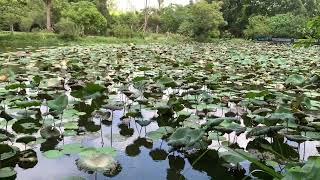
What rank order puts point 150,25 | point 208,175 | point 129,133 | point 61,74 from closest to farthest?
point 208,175 → point 129,133 → point 61,74 → point 150,25

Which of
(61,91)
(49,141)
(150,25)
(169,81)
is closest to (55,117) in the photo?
(49,141)

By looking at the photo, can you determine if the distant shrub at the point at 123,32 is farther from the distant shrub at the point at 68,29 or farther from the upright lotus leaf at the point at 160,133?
the upright lotus leaf at the point at 160,133

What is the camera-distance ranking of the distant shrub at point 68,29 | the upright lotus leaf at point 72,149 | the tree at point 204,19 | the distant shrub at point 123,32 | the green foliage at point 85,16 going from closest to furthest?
the upright lotus leaf at point 72,149 < the distant shrub at point 68,29 < the green foliage at point 85,16 < the tree at point 204,19 < the distant shrub at point 123,32

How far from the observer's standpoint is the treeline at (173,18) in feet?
84.4

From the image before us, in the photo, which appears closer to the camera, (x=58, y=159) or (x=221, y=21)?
(x=58, y=159)

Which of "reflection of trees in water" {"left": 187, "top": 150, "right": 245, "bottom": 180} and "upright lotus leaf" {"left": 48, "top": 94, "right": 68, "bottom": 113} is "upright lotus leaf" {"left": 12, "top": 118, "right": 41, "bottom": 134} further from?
"reflection of trees in water" {"left": 187, "top": 150, "right": 245, "bottom": 180}

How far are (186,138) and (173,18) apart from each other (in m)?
36.1

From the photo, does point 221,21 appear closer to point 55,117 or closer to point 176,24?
point 176,24

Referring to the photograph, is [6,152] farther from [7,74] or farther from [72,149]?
[7,74]

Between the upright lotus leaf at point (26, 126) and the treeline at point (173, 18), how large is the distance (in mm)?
17263

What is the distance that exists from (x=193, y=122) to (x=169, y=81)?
1212mm

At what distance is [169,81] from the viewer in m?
4.94

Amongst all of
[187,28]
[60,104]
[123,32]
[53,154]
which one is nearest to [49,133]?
[60,104]

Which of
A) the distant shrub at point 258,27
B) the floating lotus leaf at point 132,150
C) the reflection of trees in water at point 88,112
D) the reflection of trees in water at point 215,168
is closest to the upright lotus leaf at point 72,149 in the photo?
the floating lotus leaf at point 132,150
